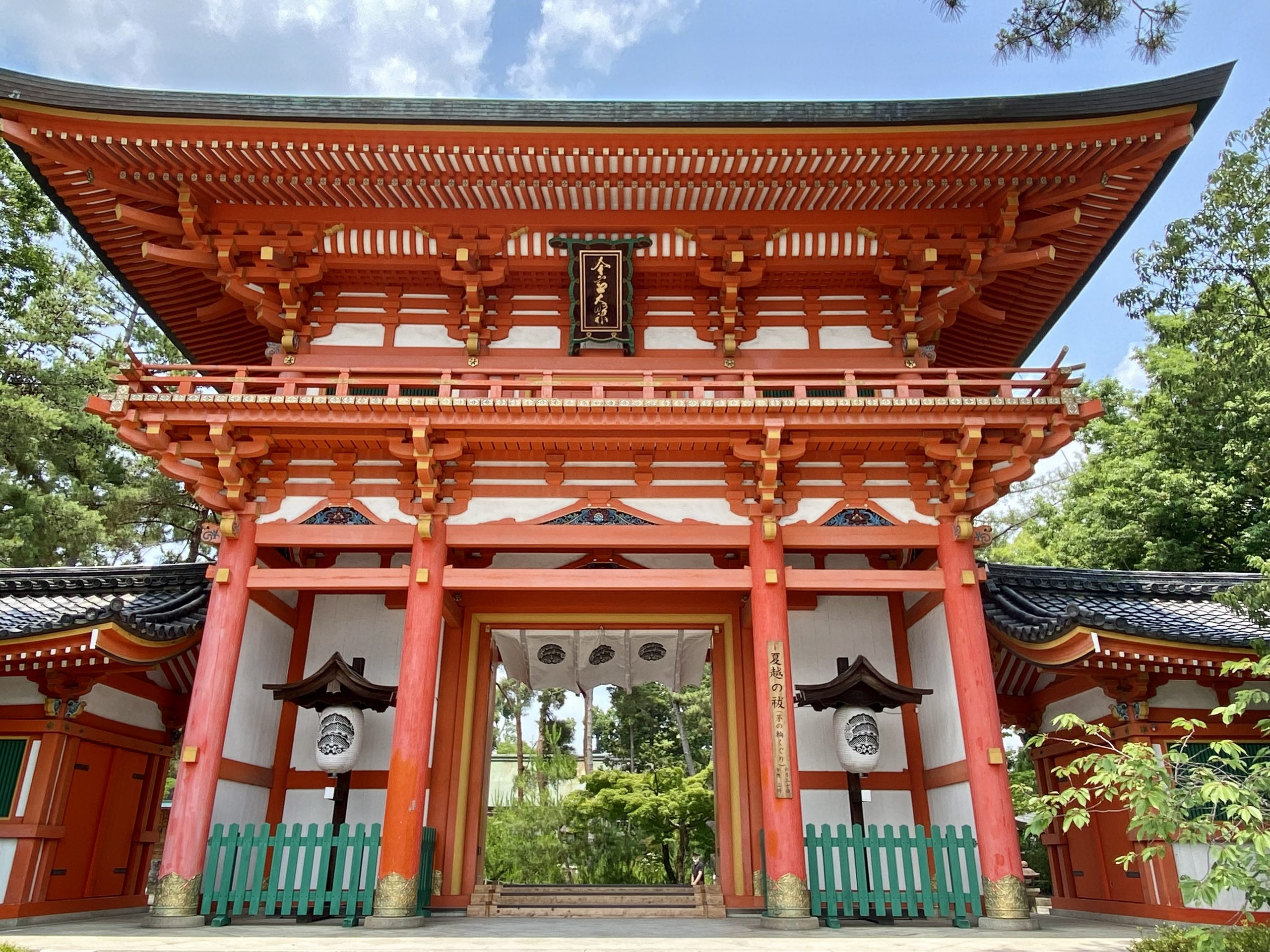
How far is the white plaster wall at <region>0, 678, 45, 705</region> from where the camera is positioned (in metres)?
8.12

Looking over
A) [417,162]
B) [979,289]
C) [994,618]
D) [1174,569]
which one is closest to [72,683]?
[417,162]

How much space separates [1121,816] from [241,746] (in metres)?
9.07

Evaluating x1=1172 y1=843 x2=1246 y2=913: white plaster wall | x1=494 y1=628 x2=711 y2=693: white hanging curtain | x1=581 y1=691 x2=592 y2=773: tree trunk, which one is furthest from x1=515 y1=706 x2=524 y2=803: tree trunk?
x1=1172 y1=843 x2=1246 y2=913: white plaster wall

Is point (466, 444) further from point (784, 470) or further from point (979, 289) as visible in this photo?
point (979, 289)

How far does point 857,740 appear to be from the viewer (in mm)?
8422

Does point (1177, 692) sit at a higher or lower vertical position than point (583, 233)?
lower

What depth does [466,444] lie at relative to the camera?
8.34m

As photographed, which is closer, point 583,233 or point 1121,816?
point 1121,816

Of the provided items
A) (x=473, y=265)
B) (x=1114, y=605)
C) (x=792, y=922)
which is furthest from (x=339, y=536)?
(x=1114, y=605)

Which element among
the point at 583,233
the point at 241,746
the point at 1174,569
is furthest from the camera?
the point at 1174,569

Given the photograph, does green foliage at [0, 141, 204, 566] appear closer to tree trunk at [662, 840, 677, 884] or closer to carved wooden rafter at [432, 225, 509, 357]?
carved wooden rafter at [432, 225, 509, 357]

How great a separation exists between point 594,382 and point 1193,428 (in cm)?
1613

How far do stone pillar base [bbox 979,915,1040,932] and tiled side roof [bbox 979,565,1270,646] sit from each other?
2.48 meters

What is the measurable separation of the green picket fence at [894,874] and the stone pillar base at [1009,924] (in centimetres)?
31
